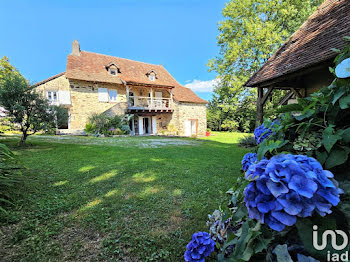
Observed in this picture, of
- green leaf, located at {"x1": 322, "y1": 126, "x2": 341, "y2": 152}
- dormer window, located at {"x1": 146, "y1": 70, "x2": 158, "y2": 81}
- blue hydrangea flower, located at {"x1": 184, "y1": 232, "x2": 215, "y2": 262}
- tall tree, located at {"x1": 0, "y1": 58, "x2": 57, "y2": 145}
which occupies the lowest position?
blue hydrangea flower, located at {"x1": 184, "y1": 232, "x2": 215, "y2": 262}

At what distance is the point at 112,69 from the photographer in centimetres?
1552

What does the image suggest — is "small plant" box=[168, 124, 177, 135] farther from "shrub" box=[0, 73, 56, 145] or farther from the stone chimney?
the stone chimney

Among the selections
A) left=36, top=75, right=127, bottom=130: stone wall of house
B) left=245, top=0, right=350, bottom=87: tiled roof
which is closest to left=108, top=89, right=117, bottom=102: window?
left=36, top=75, right=127, bottom=130: stone wall of house

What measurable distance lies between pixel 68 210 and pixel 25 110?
6.26m

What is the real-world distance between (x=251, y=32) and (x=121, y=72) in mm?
11921

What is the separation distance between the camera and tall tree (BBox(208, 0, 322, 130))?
1308 cm

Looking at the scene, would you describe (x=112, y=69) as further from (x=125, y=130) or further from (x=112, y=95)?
(x=125, y=130)

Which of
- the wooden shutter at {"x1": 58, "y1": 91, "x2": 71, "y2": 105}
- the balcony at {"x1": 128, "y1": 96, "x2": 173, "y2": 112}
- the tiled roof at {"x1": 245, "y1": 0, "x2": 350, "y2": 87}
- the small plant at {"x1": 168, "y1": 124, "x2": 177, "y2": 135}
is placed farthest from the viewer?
the small plant at {"x1": 168, "y1": 124, "x2": 177, "y2": 135}

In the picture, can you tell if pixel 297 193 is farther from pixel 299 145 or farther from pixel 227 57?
pixel 227 57

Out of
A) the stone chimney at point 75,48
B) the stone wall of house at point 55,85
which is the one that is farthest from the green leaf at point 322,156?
the stone chimney at point 75,48

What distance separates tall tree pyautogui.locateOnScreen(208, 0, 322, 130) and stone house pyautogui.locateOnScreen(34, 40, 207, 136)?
14.2ft

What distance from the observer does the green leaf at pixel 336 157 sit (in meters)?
0.70

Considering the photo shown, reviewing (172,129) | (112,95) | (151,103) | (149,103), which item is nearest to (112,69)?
(112,95)

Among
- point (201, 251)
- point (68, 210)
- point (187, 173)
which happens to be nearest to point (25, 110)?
point (68, 210)
